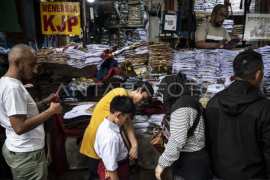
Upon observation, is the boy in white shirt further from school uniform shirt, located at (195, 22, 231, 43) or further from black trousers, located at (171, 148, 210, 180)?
school uniform shirt, located at (195, 22, 231, 43)

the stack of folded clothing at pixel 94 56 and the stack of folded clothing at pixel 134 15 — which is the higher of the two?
the stack of folded clothing at pixel 134 15

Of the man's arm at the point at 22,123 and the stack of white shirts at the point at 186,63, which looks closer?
the man's arm at the point at 22,123


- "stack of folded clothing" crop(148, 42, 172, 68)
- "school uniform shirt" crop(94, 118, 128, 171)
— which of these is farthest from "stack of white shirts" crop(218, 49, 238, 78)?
"school uniform shirt" crop(94, 118, 128, 171)

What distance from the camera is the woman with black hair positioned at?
1.51m

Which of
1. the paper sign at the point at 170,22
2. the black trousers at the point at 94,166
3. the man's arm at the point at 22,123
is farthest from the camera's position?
the paper sign at the point at 170,22

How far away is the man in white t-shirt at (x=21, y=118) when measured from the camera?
4.84ft

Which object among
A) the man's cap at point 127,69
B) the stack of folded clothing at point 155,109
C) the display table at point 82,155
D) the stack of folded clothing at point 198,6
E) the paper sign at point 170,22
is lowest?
the display table at point 82,155

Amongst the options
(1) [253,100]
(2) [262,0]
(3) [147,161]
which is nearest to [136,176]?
(3) [147,161]

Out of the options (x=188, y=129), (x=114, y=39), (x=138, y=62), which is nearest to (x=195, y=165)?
(x=188, y=129)

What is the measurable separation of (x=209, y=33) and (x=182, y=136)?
2.76 metres

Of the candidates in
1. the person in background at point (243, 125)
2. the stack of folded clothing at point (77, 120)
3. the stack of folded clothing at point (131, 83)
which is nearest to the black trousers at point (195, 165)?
the person in background at point (243, 125)

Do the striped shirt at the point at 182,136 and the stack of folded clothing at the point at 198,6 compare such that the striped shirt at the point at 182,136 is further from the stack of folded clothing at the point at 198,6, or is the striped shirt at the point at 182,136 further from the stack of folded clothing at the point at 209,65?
the stack of folded clothing at the point at 198,6

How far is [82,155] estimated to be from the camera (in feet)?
8.87

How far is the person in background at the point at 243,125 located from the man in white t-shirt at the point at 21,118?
144 centimetres
